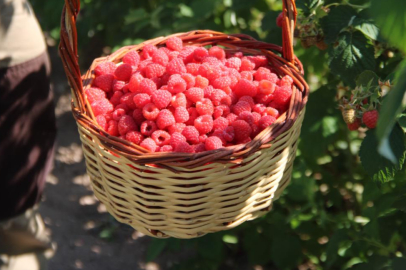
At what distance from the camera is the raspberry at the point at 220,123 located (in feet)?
3.38

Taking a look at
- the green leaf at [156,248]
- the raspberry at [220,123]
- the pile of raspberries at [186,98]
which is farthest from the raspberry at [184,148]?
the green leaf at [156,248]

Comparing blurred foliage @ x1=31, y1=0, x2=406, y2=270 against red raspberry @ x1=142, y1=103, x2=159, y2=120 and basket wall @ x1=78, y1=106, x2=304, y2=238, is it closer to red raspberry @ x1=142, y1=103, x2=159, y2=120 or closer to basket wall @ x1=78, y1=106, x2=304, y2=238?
basket wall @ x1=78, y1=106, x2=304, y2=238

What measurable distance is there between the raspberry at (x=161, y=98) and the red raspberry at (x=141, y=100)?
0.02 meters

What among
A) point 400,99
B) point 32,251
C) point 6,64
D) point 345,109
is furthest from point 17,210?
point 400,99

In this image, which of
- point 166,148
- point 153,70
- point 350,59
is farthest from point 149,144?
point 350,59

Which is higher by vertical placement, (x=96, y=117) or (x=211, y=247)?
(x=96, y=117)

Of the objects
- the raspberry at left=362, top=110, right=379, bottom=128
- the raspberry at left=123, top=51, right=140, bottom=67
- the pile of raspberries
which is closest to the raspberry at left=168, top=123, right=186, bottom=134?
the pile of raspberries

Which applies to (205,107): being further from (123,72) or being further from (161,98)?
(123,72)

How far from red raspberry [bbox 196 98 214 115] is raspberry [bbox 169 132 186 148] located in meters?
0.09

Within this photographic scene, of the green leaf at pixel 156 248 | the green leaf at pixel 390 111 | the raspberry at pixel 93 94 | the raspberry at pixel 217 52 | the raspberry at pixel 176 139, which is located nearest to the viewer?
the green leaf at pixel 390 111

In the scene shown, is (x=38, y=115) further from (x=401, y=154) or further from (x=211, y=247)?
(x=401, y=154)

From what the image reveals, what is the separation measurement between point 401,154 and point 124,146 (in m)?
0.56

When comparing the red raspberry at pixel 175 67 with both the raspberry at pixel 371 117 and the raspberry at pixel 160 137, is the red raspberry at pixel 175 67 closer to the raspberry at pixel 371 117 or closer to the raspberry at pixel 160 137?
the raspberry at pixel 160 137

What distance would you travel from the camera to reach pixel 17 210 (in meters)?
1.60
